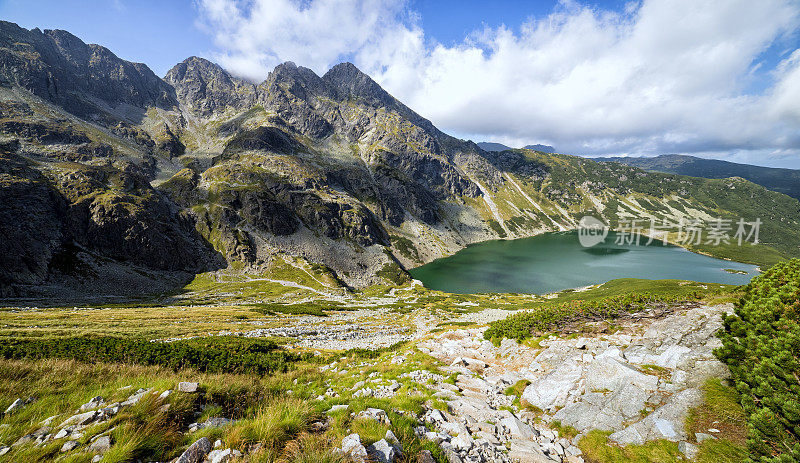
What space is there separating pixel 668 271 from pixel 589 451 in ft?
596

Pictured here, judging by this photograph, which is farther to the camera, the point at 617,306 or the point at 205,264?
the point at 205,264

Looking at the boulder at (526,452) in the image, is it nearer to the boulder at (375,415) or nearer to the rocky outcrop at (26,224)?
the boulder at (375,415)

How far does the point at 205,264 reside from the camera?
401ft

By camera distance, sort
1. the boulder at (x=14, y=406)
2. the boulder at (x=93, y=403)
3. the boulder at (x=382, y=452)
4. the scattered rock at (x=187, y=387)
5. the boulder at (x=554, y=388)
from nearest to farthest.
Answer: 1. the boulder at (x=382, y=452)
2. the boulder at (x=14, y=406)
3. the boulder at (x=93, y=403)
4. the scattered rock at (x=187, y=387)
5. the boulder at (x=554, y=388)

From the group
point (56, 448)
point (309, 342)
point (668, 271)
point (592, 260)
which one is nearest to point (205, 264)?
point (309, 342)

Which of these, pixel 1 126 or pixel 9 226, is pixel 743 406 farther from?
pixel 1 126

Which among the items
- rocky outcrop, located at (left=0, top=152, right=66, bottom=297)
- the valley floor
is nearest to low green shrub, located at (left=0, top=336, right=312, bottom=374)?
the valley floor

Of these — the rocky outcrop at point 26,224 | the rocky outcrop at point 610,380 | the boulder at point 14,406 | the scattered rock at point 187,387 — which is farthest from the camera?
the rocky outcrop at point 26,224

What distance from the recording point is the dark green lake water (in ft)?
392

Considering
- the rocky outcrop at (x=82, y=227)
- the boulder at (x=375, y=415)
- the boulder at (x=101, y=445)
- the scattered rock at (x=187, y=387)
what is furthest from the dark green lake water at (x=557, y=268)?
the boulder at (x=101, y=445)

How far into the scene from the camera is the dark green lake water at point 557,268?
11962 centimetres

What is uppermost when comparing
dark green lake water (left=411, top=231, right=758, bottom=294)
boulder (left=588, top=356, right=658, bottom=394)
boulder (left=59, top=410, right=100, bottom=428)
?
boulder (left=59, top=410, right=100, bottom=428)

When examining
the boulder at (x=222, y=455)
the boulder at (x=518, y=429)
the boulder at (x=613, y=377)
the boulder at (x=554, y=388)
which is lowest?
the boulder at (x=554, y=388)

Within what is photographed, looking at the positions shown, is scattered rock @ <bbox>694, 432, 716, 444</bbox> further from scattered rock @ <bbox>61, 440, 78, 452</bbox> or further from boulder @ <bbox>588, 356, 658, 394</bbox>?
scattered rock @ <bbox>61, 440, 78, 452</bbox>
